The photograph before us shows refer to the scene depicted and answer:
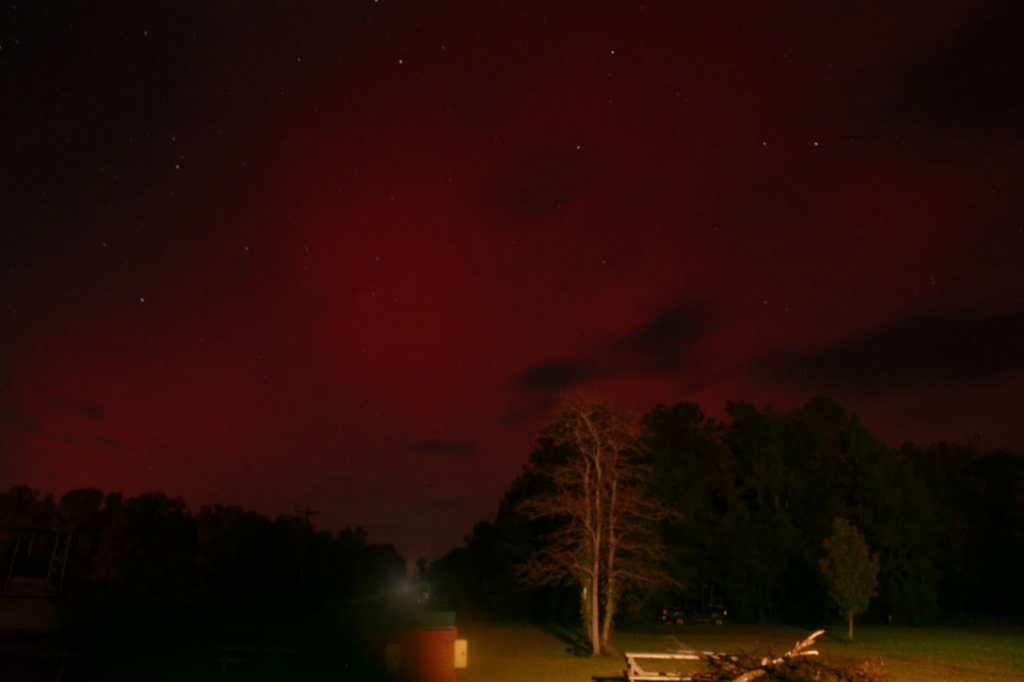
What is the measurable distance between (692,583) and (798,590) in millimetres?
7834

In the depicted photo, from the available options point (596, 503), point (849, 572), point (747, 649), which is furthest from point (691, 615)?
point (596, 503)

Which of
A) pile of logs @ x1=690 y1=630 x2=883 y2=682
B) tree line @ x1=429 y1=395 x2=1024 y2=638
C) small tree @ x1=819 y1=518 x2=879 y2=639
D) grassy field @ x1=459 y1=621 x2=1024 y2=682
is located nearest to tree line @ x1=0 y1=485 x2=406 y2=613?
tree line @ x1=429 y1=395 x2=1024 y2=638

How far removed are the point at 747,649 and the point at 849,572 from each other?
871cm

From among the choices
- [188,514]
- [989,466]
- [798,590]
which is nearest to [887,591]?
[798,590]

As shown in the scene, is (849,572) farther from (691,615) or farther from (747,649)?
(691,615)

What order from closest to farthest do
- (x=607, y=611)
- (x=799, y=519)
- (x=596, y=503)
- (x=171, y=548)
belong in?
1. (x=607, y=611)
2. (x=596, y=503)
3. (x=799, y=519)
4. (x=171, y=548)

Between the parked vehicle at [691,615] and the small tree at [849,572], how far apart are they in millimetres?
15206

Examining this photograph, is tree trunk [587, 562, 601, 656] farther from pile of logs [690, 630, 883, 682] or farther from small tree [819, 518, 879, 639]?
small tree [819, 518, 879, 639]

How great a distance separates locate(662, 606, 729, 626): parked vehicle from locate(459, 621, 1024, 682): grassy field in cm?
213

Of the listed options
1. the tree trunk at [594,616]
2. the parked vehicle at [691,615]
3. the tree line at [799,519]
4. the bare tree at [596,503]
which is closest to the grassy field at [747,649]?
the tree trunk at [594,616]

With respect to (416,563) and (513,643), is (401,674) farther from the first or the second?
(416,563)

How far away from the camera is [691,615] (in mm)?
54594

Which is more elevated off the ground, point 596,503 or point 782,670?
point 596,503

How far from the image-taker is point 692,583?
61.2 meters
